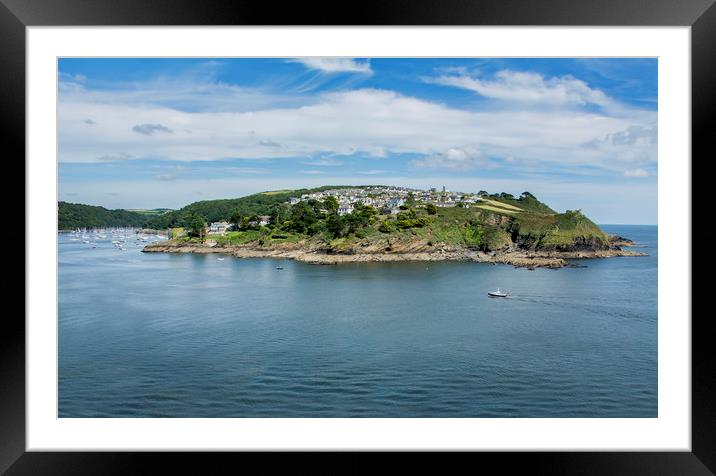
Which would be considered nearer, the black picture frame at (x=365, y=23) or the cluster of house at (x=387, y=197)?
the black picture frame at (x=365, y=23)

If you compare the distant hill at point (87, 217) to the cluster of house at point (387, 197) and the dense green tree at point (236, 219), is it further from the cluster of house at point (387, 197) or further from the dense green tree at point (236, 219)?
the cluster of house at point (387, 197)

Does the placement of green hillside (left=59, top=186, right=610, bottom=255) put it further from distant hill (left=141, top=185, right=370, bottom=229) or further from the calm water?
the calm water

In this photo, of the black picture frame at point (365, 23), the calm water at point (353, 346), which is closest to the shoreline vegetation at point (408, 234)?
the calm water at point (353, 346)

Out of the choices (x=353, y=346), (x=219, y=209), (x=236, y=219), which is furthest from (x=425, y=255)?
(x=353, y=346)

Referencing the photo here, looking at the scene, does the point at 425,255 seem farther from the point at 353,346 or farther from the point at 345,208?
the point at 353,346

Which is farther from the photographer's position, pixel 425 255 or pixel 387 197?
pixel 387 197
